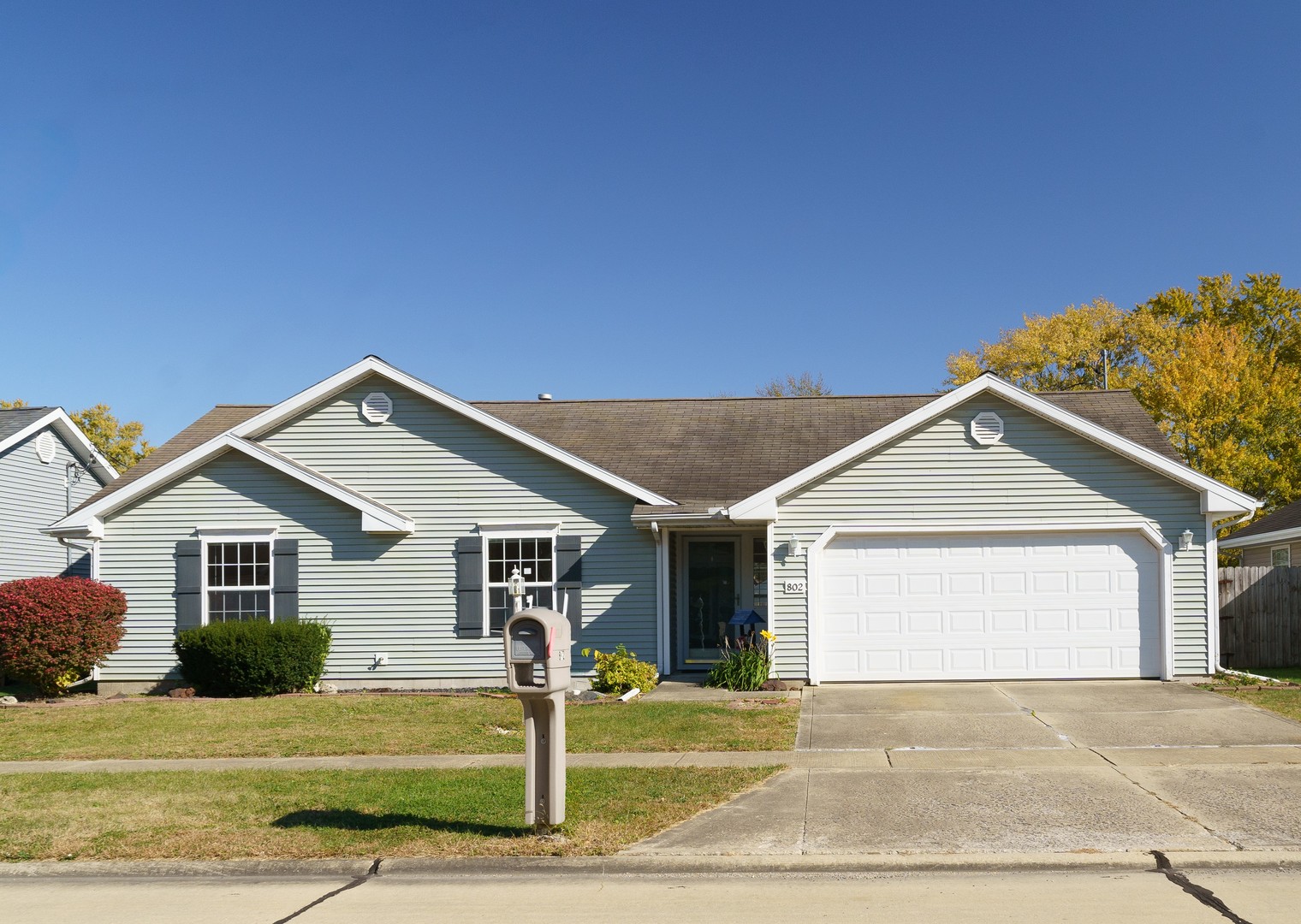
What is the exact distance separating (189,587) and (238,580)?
70 cm

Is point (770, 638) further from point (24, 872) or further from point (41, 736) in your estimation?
point (24, 872)

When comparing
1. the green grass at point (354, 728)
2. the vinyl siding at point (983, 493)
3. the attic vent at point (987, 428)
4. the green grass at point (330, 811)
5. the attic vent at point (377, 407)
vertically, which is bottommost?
the green grass at point (354, 728)

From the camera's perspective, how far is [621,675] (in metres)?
→ 16.6

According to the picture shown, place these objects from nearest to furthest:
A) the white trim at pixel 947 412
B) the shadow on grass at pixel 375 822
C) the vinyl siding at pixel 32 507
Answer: the shadow on grass at pixel 375 822, the white trim at pixel 947 412, the vinyl siding at pixel 32 507

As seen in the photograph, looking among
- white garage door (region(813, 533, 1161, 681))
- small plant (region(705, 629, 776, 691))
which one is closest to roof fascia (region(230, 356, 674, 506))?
small plant (region(705, 629, 776, 691))

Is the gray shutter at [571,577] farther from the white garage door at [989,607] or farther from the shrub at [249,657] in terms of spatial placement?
the shrub at [249,657]

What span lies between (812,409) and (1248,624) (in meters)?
8.34

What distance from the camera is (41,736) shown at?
13656 mm

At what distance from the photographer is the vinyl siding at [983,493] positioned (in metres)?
16.4

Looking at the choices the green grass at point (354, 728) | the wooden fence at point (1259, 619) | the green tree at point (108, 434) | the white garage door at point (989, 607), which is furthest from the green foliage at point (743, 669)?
the green tree at point (108, 434)

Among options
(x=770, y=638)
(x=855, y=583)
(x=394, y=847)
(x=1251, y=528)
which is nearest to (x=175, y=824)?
(x=394, y=847)

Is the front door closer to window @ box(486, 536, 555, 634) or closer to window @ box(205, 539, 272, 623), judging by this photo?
window @ box(486, 536, 555, 634)

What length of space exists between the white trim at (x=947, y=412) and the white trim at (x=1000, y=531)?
0.77 metres

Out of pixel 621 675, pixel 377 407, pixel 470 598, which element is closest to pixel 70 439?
pixel 377 407
